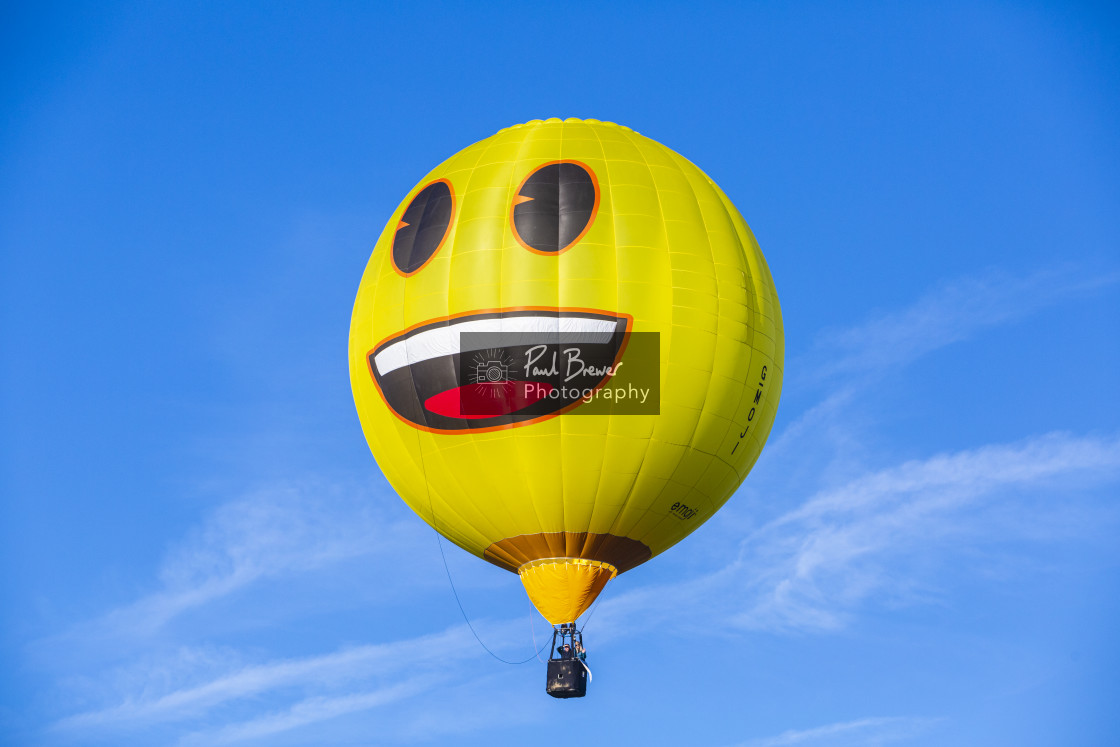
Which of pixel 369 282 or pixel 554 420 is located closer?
pixel 554 420

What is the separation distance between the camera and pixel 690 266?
83.2 feet

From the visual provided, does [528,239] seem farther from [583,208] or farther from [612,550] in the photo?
[612,550]

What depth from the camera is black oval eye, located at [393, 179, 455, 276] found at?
25859 millimetres

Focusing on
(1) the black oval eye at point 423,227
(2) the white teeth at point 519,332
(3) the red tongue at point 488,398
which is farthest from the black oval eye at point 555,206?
(3) the red tongue at point 488,398

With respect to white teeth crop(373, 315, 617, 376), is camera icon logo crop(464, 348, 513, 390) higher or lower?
lower

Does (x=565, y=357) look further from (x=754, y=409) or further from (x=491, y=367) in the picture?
(x=754, y=409)

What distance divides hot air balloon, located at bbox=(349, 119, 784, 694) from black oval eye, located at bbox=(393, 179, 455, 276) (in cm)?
4

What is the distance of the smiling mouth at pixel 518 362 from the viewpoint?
80.2 feet

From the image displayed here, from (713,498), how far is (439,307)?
5.64 metres

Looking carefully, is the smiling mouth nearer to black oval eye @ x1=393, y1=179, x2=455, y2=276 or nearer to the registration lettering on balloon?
black oval eye @ x1=393, y1=179, x2=455, y2=276

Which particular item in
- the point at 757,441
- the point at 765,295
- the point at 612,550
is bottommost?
the point at 612,550

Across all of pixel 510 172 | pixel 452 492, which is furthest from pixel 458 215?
pixel 452 492

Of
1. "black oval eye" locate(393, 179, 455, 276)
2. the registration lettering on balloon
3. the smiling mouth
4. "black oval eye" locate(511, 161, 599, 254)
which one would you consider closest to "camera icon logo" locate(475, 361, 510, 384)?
the smiling mouth

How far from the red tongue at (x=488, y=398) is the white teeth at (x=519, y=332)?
2.01 feet
